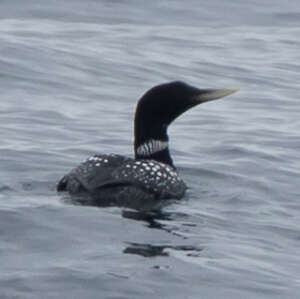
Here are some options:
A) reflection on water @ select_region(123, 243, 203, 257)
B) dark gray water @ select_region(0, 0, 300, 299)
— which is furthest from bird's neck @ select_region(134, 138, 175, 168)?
reflection on water @ select_region(123, 243, 203, 257)

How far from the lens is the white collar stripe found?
12195 millimetres

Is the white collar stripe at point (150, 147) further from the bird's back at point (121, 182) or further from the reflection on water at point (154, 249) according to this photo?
the reflection on water at point (154, 249)

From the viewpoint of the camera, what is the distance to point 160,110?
1216 centimetres

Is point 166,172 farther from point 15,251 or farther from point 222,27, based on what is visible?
point 222,27

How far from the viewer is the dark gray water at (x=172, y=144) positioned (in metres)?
9.69

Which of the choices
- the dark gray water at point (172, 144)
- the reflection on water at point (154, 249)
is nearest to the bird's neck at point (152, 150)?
the dark gray water at point (172, 144)

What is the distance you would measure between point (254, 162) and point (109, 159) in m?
2.19

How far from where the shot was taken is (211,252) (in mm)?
10273

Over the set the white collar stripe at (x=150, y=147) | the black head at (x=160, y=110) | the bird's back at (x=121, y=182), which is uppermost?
the black head at (x=160, y=110)

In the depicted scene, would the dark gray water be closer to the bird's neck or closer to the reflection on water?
the reflection on water

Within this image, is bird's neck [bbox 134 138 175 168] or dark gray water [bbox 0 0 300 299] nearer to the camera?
dark gray water [bbox 0 0 300 299]

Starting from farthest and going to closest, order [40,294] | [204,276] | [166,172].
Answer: [166,172] → [204,276] → [40,294]

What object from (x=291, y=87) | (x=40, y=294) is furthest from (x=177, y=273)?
(x=291, y=87)

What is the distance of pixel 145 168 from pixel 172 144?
2.63 m
